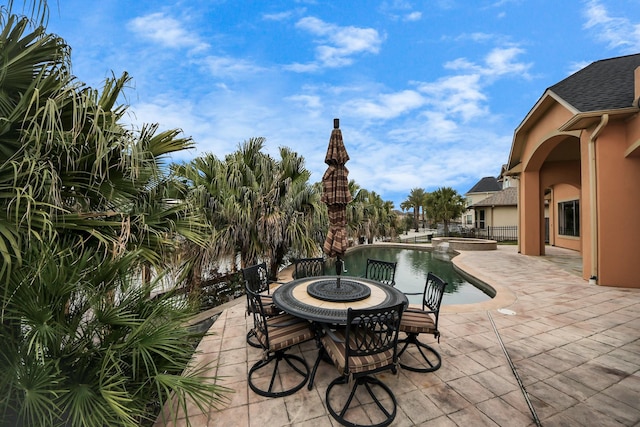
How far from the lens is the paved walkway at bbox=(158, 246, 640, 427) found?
8.22ft

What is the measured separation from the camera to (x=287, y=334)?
307 centimetres

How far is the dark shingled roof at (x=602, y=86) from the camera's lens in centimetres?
712

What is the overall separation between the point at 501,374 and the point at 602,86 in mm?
10345

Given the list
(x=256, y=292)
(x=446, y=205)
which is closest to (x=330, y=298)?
(x=256, y=292)

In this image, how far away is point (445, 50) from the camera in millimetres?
12789

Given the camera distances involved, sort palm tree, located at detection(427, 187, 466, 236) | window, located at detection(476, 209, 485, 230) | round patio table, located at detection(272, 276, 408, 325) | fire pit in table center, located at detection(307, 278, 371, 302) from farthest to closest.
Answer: palm tree, located at detection(427, 187, 466, 236) < window, located at detection(476, 209, 485, 230) < fire pit in table center, located at detection(307, 278, 371, 302) < round patio table, located at detection(272, 276, 408, 325)

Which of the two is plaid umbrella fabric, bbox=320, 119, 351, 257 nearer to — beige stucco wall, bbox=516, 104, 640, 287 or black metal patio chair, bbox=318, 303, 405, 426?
black metal patio chair, bbox=318, 303, 405, 426

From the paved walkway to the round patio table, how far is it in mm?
840

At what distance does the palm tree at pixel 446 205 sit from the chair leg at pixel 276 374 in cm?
2591

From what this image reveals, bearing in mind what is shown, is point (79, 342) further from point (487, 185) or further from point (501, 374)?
point (487, 185)

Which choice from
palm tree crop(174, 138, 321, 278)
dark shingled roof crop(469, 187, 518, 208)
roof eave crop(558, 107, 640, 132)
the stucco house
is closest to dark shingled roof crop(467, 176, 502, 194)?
dark shingled roof crop(469, 187, 518, 208)

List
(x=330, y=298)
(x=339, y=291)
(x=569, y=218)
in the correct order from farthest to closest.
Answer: (x=569, y=218)
(x=339, y=291)
(x=330, y=298)

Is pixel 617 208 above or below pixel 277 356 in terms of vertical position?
above

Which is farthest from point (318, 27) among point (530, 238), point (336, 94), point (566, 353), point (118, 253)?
point (530, 238)
